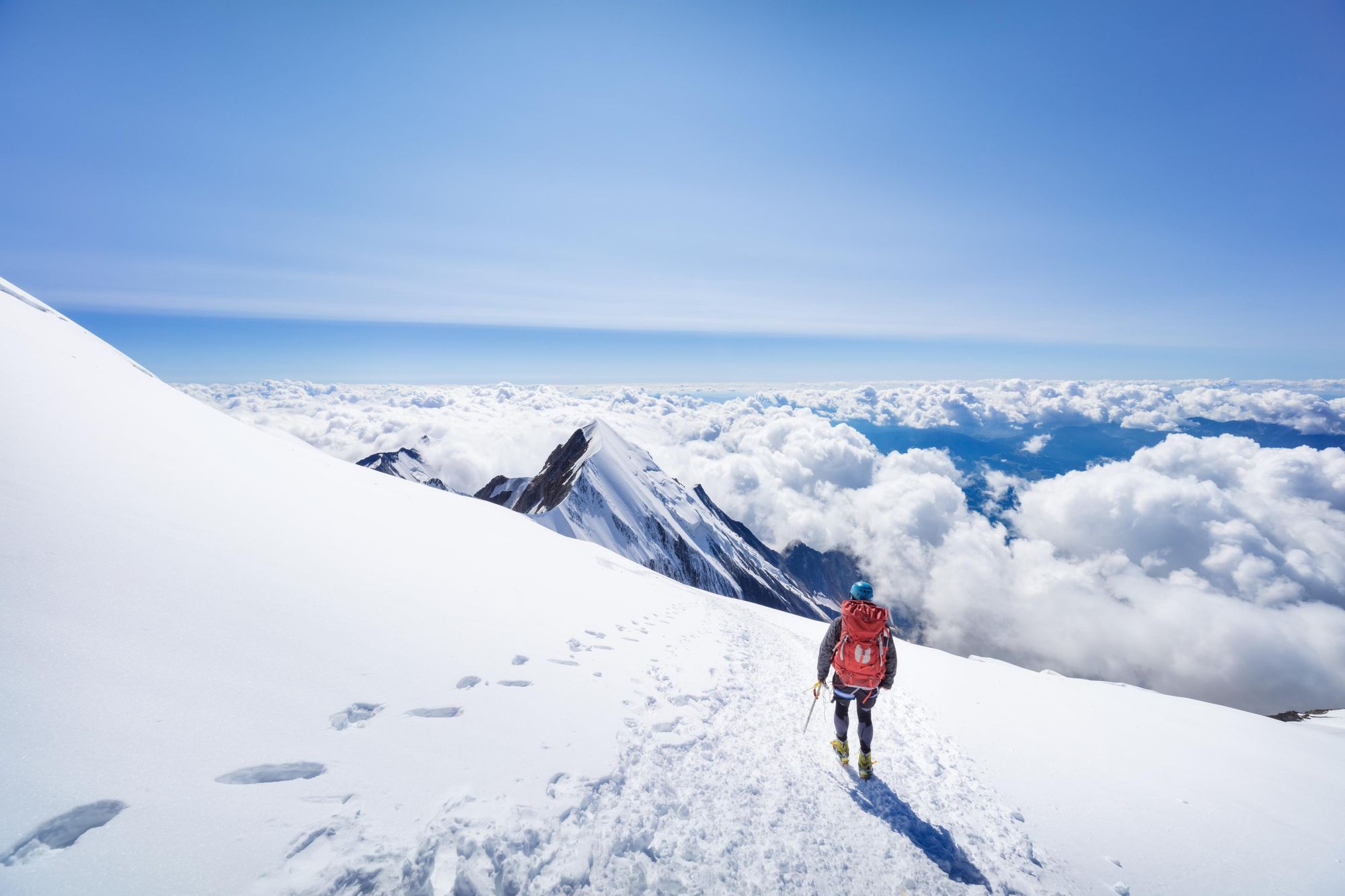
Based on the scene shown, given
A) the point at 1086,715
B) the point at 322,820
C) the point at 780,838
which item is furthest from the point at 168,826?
the point at 1086,715

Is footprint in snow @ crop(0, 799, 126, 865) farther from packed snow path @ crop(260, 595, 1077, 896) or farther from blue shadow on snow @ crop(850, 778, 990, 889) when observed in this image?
blue shadow on snow @ crop(850, 778, 990, 889)

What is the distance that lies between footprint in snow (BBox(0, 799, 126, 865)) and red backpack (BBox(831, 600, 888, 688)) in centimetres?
830

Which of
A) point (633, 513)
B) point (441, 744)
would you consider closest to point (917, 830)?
point (441, 744)

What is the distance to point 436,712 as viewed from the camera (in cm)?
627

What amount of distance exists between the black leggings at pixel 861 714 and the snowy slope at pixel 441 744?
0.58 metres

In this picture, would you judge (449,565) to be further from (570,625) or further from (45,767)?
(45,767)

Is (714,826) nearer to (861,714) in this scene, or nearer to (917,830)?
(917,830)

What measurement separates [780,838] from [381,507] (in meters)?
13.8

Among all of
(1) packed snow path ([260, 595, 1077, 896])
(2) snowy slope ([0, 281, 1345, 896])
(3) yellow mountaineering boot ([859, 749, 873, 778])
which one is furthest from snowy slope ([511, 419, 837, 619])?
(3) yellow mountaineering boot ([859, 749, 873, 778])

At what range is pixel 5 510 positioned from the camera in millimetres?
6227

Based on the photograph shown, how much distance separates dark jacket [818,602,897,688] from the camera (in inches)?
305

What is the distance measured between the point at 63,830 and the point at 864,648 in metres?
8.85

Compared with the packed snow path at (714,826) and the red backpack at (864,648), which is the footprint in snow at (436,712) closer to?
the packed snow path at (714,826)

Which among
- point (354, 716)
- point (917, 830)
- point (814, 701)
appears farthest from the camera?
point (814, 701)
